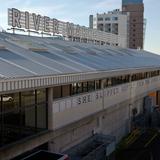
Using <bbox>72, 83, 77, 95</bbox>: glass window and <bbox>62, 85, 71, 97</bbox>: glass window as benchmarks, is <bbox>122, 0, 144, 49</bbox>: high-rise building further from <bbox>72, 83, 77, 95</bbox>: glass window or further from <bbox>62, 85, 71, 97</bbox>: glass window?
<bbox>62, 85, 71, 97</bbox>: glass window

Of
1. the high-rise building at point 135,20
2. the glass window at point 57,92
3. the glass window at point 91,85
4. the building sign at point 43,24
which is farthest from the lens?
the high-rise building at point 135,20

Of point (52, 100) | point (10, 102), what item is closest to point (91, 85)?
point (52, 100)

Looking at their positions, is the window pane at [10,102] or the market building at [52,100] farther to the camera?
the market building at [52,100]

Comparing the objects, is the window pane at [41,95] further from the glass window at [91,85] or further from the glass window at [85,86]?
the glass window at [91,85]

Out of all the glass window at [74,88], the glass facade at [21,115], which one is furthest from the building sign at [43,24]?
the glass facade at [21,115]

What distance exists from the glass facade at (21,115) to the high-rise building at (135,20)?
152 metres

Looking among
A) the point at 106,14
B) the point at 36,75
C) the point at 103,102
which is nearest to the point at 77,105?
the point at 103,102

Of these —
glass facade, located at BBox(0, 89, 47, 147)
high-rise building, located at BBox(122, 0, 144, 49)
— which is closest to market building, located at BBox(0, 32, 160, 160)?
glass facade, located at BBox(0, 89, 47, 147)

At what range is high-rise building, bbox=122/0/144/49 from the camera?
559 ft

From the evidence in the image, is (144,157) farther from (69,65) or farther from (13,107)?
(13,107)

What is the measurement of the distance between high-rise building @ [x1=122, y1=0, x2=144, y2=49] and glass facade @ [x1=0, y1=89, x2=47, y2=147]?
15196 cm

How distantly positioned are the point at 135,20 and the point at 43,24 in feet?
448

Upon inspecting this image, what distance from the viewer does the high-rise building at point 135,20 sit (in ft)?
559

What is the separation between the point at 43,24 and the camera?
41500 millimetres
